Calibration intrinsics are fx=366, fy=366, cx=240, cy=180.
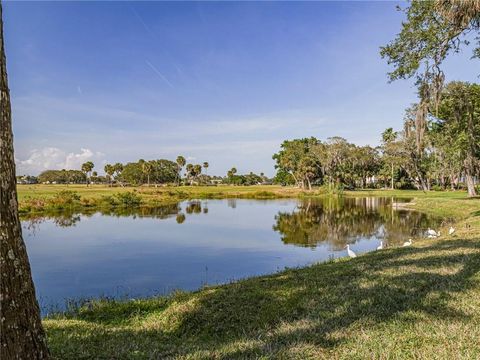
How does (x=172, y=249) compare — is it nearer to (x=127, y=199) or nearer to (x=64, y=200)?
(x=64, y=200)

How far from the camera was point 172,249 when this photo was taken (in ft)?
72.3

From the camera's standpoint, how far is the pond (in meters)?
14.6

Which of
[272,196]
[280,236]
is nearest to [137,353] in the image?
[280,236]

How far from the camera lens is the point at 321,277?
34.1ft

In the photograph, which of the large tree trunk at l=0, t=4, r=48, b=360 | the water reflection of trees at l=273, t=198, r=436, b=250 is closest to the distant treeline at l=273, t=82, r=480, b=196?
the water reflection of trees at l=273, t=198, r=436, b=250

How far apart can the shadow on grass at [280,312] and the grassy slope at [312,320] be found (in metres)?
0.02

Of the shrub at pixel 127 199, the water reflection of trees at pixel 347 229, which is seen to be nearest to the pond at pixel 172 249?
the water reflection of trees at pixel 347 229

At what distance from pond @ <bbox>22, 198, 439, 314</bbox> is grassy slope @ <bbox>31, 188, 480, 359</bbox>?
4.27 m

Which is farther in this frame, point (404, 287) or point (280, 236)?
point (280, 236)

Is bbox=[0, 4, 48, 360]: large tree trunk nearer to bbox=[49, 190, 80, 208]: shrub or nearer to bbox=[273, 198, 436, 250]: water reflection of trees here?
bbox=[273, 198, 436, 250]: water reflection of trees

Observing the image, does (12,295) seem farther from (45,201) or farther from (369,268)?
(45,201)

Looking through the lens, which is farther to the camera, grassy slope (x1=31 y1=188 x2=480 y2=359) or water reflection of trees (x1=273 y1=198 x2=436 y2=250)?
water reflection of trees (x1=273 y1=198 x2=436 y2=250)

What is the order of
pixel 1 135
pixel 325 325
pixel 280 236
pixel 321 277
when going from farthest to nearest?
pixel 280 236
pixel 321 277
pixel 325 325
pixel 1 135

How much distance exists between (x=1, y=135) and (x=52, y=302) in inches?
405
